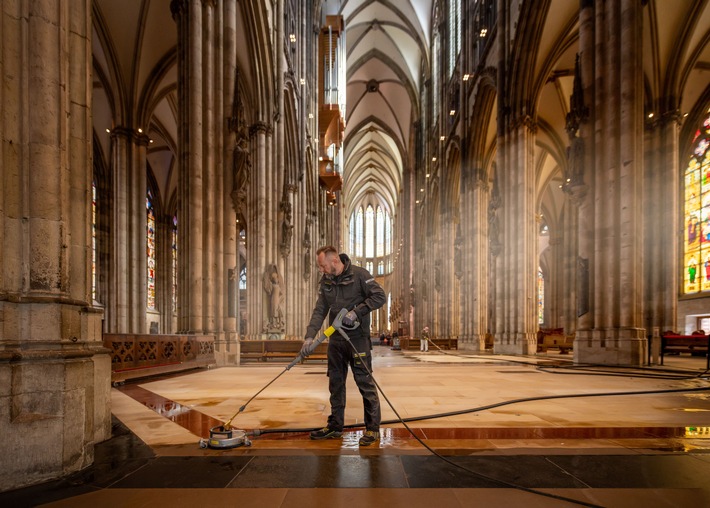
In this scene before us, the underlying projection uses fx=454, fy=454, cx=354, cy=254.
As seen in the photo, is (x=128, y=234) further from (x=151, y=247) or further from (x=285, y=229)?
(x=151, y=247)

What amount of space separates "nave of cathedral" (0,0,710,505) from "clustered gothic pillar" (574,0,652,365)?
2.0 inches

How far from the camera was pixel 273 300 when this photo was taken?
1596 centimetres

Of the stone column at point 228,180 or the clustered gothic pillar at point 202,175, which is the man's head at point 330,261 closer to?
the clustered gothic pillar at point 202,175

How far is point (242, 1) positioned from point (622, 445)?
52.6 ft

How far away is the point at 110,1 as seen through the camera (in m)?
16.5

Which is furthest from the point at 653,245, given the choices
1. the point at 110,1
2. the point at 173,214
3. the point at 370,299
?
the point at 173,214

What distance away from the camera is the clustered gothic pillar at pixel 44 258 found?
2.80 m

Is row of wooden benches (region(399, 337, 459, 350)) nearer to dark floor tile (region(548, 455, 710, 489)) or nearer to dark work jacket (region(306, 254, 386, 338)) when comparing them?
dark work jacket (region(306, 254, 386, 338))

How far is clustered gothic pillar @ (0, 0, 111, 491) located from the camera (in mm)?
2801

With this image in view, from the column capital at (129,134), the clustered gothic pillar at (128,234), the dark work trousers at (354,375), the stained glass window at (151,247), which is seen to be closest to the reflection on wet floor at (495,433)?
the dark work trousers at (354,375)

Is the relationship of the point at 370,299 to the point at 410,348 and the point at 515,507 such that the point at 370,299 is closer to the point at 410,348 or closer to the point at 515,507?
the point at 515,507

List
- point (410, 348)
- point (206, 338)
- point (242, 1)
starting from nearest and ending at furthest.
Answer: point (206, 338) < point (242, 1) < point (410, 348)

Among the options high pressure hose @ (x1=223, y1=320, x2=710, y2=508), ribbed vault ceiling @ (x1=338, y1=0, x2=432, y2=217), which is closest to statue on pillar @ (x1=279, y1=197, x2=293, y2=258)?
high pressure hose @ (x1=223, y1=320, x2=710, y2=508)

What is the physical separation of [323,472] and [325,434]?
77cm
